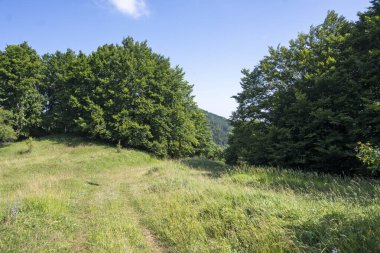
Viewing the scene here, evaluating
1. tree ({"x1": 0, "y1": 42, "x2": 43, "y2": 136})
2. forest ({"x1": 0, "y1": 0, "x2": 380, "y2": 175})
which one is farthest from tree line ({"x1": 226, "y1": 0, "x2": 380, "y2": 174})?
tree ({"x1": 0, "y1": 42, "x2": 43, "y2": 136})

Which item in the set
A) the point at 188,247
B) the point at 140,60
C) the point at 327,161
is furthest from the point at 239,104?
the point at 188,247

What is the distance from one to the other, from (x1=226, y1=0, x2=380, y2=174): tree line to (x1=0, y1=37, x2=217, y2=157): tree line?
47.7 feet

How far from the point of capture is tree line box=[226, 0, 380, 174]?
16297mm

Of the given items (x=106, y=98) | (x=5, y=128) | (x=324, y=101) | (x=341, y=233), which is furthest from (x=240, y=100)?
(x=5, y=128)

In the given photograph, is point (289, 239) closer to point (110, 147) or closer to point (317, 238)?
point (317, 238)

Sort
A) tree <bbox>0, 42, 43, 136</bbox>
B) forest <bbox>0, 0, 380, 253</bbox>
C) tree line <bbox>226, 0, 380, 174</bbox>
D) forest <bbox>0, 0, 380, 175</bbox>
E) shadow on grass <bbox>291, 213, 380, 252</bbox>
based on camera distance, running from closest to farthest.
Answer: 1. shadow on grass <bbox>291, 213, 380, 252</bbox>
2. forest <bbox>0, 0, 380, 253</bbox>
3. tree line <bbox>226, 0, 380, 174</bbox>
4. forest <bbox>0, 0, 380, 175</bbox>
5. tree <bbox>0, 42, 43, 136</bbox>

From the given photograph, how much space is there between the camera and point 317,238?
4305mm

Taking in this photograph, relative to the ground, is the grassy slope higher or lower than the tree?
lower

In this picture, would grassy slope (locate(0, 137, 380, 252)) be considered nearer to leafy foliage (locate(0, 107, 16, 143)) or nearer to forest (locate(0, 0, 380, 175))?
forest (locate(0, 0, 380, 175))

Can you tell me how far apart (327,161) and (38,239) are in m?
18.7

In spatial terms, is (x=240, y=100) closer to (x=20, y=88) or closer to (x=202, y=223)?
(x=202, y=223)

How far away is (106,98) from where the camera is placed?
36.1 m

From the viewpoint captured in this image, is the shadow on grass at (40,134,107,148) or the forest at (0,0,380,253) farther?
the shadow on grass at (40,134,107,148)

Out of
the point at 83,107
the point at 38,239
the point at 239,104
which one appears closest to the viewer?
the point at 38,239
